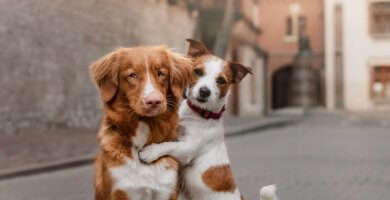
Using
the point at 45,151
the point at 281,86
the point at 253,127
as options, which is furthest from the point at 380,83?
the point at 45,151

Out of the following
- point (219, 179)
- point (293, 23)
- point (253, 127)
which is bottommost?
point (253, 127)

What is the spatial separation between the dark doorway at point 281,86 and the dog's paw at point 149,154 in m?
43.9

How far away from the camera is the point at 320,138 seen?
684 inches

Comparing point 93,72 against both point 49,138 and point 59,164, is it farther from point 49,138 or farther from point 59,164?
point 49,138

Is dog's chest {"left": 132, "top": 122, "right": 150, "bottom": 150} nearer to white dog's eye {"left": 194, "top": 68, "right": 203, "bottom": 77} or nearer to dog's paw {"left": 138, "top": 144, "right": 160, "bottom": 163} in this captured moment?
dog's paw {"left": 138, "top": 144, "right": 160, "bottom": 163}

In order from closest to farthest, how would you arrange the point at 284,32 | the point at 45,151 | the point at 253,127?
1. the point at 45,151
2. the point at 253,127
3. the point at 284,32

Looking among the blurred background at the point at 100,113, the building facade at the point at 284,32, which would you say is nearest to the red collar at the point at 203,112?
the blurred background at the point at 100,113

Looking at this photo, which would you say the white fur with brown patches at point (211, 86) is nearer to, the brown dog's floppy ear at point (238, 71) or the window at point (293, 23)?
the brown dog's floppy ear at point (238, 71)

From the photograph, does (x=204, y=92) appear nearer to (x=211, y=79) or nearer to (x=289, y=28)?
(x=211, y=79)

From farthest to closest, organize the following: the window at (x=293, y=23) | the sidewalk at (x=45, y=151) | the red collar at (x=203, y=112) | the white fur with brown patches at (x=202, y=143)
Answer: the window at (x=293, y=23) → the sidewalk at (x=45, y=151) → the red collar at (x=203, y=112) → the white fur with brown patches at (x=202, y=143)

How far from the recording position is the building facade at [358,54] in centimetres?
4100

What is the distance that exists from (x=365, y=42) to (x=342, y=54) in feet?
4.96

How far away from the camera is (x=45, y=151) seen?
38.7 feet

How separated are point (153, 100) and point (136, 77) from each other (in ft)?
0.61
